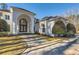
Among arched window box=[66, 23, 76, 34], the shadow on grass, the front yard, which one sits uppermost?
arched window box=[66, 23, 76, 34]

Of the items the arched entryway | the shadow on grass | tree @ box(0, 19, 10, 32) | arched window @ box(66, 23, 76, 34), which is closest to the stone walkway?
the shadow on grass

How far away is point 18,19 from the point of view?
2.79 m

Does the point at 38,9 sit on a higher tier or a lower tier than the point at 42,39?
higher

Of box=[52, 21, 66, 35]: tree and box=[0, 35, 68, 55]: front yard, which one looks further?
box=[52, 21, 66, 35]: tree

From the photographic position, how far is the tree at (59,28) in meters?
2.82

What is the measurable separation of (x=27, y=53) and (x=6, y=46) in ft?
1.08

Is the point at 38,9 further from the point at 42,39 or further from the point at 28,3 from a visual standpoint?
the point at 42,39

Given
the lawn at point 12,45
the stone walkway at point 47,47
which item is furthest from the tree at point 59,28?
the lawn at point 12,45

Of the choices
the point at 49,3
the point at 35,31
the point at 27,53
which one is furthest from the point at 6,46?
the point at 49,3

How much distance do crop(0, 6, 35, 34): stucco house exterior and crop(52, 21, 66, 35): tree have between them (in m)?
0.36

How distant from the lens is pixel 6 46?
2.68m

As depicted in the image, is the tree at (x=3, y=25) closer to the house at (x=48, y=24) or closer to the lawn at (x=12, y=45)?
the lawn at (x=12, y=45)

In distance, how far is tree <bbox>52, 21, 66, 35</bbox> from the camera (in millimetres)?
2820

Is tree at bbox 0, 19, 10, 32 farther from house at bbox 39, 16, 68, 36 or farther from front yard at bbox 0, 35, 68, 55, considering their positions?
house at bbox 39, 16, 68, 36
